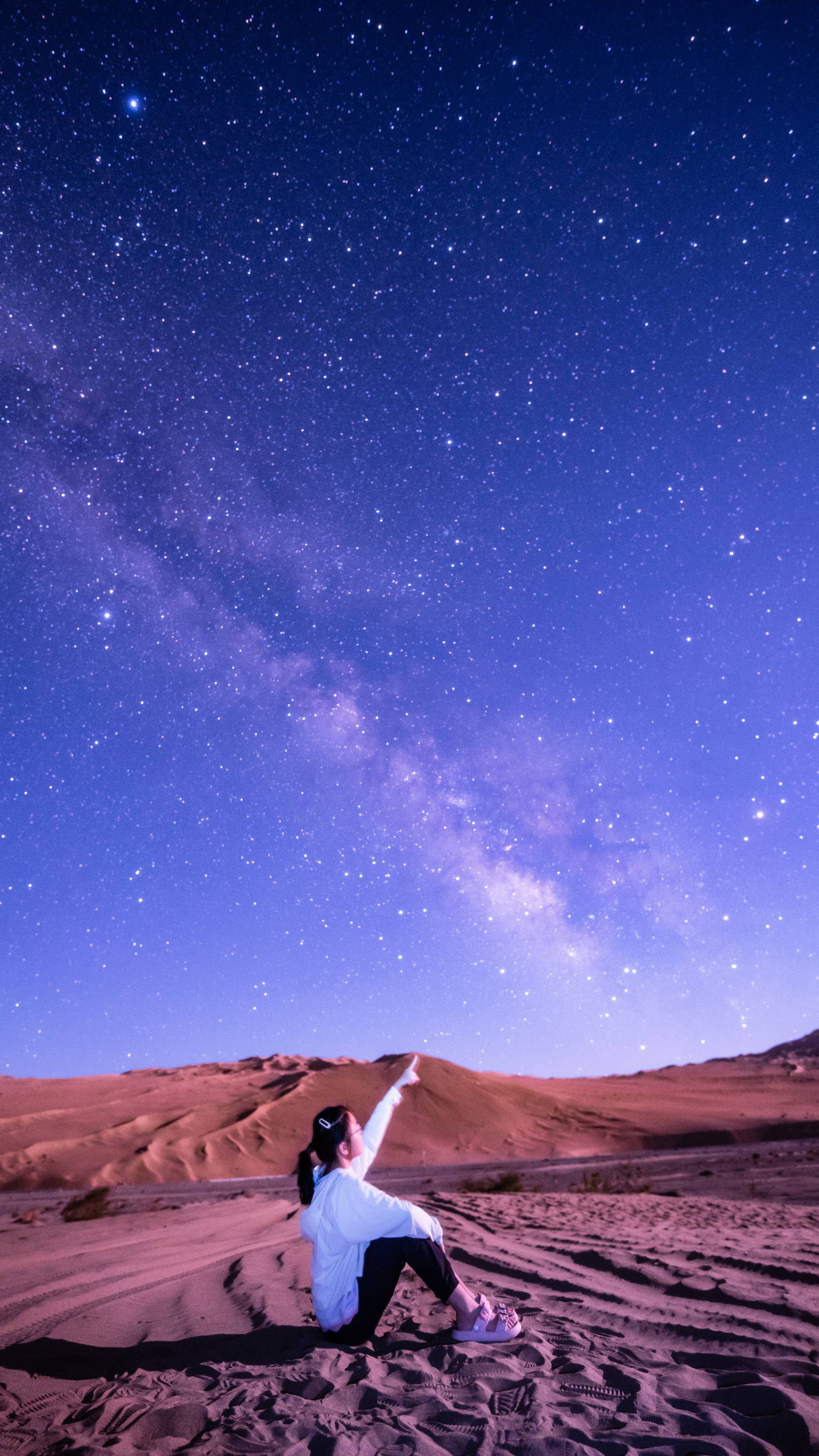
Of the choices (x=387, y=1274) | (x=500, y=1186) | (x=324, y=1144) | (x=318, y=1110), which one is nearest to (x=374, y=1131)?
(x=324, y=1144)

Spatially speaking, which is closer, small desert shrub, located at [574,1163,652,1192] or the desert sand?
the desert sand

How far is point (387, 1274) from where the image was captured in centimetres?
349

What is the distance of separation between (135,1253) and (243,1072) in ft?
141

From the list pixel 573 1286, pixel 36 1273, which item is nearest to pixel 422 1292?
pixel 573 1286

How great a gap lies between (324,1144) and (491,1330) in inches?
46.0

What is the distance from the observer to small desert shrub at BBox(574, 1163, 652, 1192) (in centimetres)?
1318

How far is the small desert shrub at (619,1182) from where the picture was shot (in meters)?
13.2

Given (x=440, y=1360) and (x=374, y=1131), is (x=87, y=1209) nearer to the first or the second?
(x=374, y=1131)

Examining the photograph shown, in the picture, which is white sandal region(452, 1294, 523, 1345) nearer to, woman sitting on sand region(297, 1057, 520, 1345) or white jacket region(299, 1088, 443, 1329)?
woman sitting on sand region(297, 1057, 520, 1345)

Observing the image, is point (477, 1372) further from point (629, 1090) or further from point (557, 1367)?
point (629, 1090)

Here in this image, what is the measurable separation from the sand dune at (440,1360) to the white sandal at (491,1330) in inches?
2.5

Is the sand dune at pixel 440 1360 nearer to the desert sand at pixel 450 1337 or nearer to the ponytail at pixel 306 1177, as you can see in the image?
the desert sand at pixel 450 1337

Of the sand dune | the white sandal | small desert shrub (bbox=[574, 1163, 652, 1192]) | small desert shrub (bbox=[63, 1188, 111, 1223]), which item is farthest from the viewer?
small desert shrub (bbox=[574, 1163, 652, 1192])

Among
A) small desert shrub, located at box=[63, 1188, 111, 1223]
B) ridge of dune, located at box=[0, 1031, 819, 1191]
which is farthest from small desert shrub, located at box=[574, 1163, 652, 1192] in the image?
ridge of dune, located at box=[0, 1031, 819, 1191]
